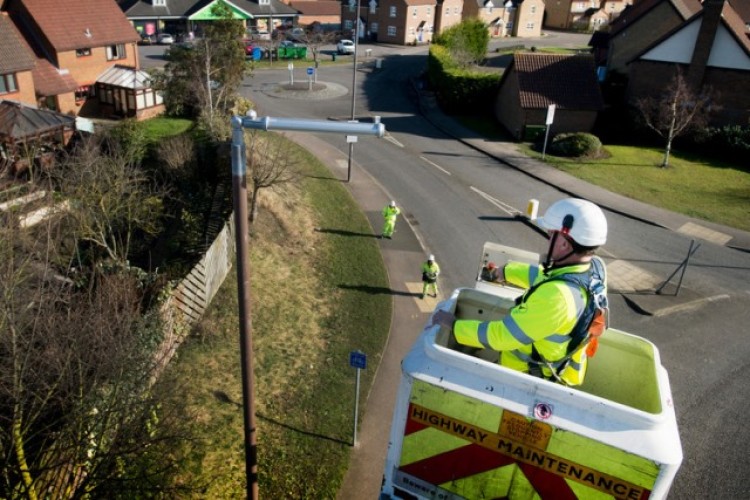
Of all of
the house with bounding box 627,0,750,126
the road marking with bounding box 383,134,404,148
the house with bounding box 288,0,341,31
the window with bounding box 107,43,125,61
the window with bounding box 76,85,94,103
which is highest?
the house with bounding box 288,0,341,31

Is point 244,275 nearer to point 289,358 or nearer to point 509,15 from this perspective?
point 289,358

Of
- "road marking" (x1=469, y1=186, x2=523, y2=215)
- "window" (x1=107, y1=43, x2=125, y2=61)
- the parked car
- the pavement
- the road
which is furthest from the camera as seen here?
the parked car

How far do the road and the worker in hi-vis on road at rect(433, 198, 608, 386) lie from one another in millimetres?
6803

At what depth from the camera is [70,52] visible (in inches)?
1200

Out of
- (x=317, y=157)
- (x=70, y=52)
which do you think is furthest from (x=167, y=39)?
(x=317, y=157)

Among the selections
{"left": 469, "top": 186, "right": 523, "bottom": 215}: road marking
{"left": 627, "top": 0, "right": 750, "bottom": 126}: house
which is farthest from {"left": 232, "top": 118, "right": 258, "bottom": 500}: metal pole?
{"left": 627, "top": 0, "right": 750, "bottom": 126}: house

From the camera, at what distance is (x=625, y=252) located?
62.7 feet

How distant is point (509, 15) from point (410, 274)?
6103 cm

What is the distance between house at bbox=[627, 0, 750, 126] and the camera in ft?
93.9

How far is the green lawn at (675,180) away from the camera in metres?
22.7

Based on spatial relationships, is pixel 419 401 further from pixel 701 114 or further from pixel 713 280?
pixel 701 114

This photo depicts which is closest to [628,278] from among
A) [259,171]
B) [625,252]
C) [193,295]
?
[625,252]

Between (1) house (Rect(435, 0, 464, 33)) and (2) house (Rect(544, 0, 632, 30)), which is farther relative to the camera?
(2) house (Rect(544, 0, 632, 30))

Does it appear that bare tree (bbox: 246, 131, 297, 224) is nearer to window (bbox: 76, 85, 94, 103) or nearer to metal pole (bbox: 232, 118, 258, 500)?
metal pole (bbox: 232, 118, 258, 500)
